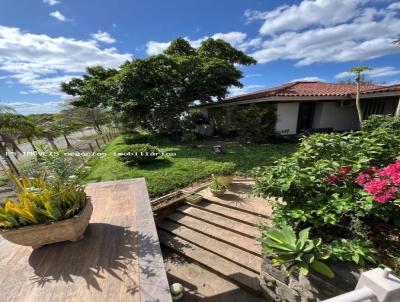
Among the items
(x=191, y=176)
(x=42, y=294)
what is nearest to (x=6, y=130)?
(x=191, y=176)

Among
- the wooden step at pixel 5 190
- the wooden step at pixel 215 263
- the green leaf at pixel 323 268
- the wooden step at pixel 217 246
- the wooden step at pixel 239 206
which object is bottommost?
the wooden step at pixel 5 190

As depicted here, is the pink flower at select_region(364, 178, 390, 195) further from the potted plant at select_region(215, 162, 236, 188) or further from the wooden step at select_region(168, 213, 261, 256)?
Result: the potted plant at select_region(215, 162, 236, 188)

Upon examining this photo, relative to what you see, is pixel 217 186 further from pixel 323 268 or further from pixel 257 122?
pixel 257 122

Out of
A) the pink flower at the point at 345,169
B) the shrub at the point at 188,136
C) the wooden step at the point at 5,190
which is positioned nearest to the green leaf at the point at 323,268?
the pink flower at the point at 345,169

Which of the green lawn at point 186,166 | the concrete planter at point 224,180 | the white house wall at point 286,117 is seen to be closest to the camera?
the concrete planter at point 224,180

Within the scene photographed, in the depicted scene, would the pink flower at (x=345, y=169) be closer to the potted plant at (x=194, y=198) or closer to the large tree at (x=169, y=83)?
the potted plant at (x=194, y=198)

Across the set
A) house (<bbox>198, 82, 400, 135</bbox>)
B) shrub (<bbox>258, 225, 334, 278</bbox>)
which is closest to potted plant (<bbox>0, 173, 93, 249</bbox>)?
shrub (<bbox>258, 225, 334, 278</bbox>)

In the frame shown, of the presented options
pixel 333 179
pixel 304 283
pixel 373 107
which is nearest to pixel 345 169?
pixel 333 179

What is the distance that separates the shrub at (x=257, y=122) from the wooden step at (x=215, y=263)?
7.50 m

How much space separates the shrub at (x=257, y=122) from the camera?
31.8 ft

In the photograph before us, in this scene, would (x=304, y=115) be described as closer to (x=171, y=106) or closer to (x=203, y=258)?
(x=171, y=106)

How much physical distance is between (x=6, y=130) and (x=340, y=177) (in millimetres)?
10148

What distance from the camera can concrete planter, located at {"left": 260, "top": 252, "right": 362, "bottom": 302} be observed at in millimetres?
1729

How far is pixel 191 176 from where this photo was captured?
5.99 meters
